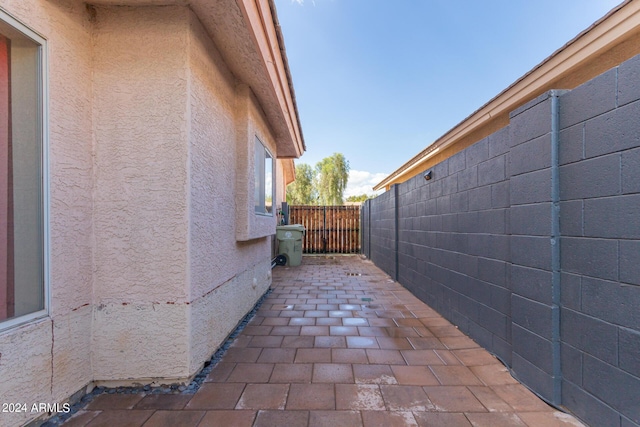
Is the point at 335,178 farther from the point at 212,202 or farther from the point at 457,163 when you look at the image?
the point at 212,202

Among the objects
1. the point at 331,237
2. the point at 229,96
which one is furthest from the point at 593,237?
the point at 331,237

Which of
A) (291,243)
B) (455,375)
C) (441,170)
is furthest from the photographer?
(291,243)

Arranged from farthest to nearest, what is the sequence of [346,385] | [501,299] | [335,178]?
1. [335,178]
2. [501,299]
3. [346,385]

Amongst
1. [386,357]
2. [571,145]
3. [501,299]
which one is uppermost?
[571,145]

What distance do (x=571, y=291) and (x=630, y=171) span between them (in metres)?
0.85

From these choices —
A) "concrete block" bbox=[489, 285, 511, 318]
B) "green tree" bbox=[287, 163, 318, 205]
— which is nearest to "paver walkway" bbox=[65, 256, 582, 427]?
"concrete block" bbox=[489, 285, 511, 318]

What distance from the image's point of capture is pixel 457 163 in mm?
3609

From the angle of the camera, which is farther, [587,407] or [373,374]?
[373,374]

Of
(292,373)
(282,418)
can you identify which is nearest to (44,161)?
(282,418)

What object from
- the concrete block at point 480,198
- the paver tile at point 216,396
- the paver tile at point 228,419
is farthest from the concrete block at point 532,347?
the paver tile at point 216,396

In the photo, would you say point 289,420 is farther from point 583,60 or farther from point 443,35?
point 443,35

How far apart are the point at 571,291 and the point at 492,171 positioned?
1.36 metres

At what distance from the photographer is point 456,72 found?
1163cm

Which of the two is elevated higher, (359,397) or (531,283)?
(531,283)
